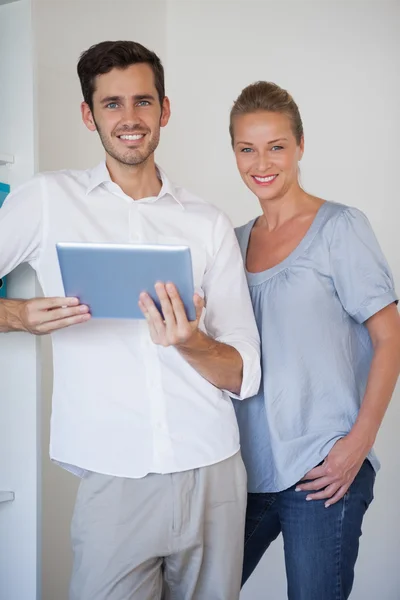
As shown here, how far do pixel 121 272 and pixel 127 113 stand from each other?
47cm

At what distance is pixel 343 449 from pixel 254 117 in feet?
2.58

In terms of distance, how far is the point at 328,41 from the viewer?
291cm

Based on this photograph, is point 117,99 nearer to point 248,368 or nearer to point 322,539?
point 248,368

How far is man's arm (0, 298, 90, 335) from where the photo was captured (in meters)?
1.45

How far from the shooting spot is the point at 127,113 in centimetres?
169

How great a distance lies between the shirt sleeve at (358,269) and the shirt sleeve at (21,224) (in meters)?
0.64

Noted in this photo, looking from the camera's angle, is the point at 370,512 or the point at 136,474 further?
the point at 370,512

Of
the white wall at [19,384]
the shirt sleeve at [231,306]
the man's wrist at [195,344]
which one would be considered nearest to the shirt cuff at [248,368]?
the shirt sleeve at [231,306]

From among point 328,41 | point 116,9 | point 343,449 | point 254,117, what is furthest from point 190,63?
point 343,449

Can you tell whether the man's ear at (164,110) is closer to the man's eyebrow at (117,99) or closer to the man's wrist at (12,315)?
the man's eyebrow at (117,99)

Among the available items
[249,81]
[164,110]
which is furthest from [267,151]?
[249,81]

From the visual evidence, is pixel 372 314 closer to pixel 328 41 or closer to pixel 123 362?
pixel 123 362

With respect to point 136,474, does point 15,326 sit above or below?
above

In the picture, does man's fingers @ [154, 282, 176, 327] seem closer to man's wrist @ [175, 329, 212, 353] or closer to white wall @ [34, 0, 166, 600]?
man's wrist @ [175, 329, 212, 353]
